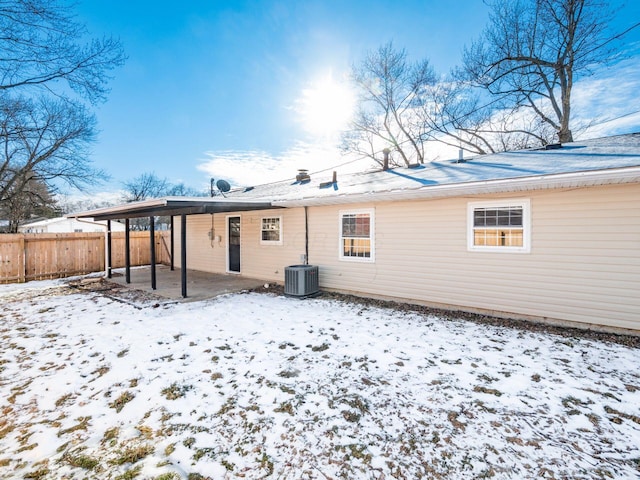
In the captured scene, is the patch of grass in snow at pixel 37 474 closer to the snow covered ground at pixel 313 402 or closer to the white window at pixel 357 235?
the snow covered ground at pixel 313 402

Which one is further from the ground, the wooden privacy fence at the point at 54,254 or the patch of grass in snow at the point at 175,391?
the wooden privacy fence at the point at 54,254

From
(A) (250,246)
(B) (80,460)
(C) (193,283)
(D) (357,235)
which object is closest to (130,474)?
(B) (80,460)

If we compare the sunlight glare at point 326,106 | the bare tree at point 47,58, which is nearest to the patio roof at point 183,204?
the bare tree at point 47,58

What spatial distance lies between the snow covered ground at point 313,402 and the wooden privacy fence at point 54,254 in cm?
584

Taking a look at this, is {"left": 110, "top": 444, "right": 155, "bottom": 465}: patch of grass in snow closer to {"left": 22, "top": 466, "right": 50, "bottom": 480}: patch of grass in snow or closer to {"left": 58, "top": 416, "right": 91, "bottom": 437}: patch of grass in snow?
{"left": 22, "top": 466, "right": 50, "bottom": 480}: patch of grass in snow

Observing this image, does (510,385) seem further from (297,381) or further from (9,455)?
(9,455)

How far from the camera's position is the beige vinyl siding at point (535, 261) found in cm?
437

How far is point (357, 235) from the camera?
7.05 m

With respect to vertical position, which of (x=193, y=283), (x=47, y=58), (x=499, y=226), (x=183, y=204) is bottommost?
(x=193, y=283)

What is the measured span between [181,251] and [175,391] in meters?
→ 4.50

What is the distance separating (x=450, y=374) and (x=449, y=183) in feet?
10.8

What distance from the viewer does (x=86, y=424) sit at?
2.52 metres

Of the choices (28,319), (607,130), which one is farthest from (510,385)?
(607,130)

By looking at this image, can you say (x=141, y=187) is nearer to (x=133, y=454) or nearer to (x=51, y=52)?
(x=51, y=52)
